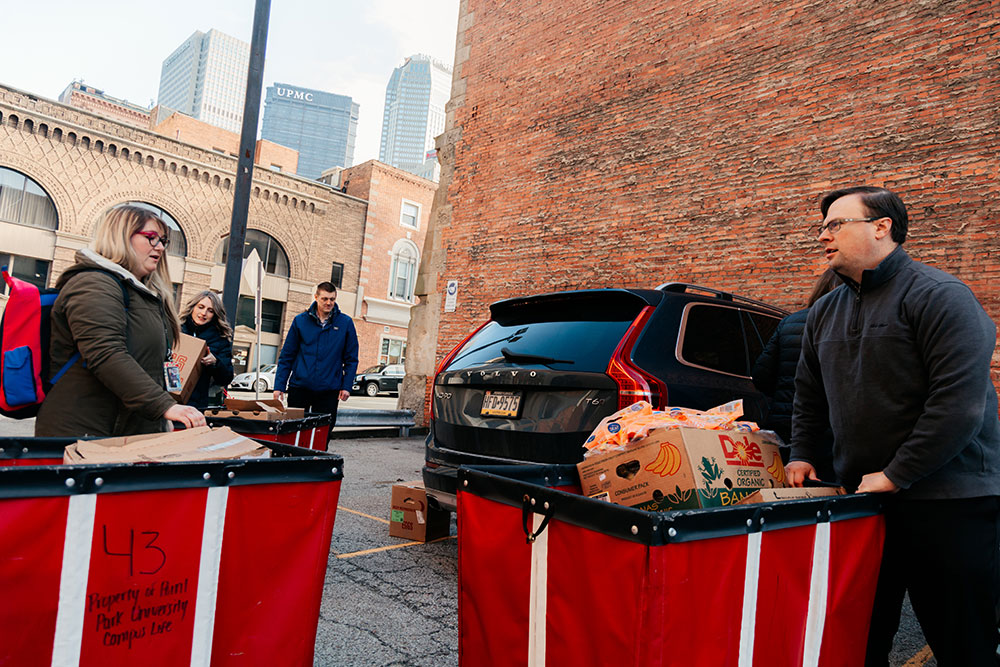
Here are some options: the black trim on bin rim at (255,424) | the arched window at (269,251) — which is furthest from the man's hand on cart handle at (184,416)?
the arched window at (269,251)

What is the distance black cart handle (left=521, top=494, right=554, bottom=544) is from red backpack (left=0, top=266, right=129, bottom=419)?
1.89m

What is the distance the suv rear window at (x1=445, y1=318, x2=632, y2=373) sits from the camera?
11.5 ft

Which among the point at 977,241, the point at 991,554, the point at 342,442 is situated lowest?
the point at 342,442

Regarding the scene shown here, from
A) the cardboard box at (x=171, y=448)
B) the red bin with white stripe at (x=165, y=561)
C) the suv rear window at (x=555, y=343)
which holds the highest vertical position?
the suv rear window at (x=555, y=343)

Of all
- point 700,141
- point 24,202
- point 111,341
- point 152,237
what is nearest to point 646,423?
point 111,341

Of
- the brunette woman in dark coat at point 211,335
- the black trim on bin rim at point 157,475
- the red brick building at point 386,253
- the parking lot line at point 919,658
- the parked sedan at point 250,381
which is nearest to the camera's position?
the black trim on bin rim at point 157,475

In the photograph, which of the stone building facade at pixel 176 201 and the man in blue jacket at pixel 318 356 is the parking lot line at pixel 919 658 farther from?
the stone building facade at pixel 176 201

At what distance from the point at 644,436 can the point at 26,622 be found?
174 cm

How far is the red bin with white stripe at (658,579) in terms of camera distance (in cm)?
151

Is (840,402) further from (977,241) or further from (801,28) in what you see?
(801,28)

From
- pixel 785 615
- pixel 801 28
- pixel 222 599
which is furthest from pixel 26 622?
pixel 801 28

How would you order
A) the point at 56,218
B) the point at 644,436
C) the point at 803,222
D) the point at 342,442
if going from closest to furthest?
the point at 644,436 < the point at 803,222 < the point at 342,442 < the point at 56,218

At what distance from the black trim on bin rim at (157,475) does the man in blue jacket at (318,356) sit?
424 cm

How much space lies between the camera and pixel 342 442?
10.1m
